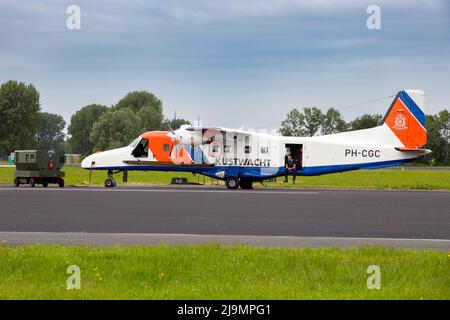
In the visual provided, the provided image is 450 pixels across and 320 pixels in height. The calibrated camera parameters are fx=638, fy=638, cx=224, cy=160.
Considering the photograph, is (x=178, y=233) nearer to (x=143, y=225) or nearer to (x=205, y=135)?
(x=143, y=225)

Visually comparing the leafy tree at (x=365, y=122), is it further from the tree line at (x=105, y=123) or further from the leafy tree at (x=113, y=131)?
the leafy tree at (x=113, y=131)

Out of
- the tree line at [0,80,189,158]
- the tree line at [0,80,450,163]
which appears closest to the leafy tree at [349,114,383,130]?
the tree line at [0,80,450,163]

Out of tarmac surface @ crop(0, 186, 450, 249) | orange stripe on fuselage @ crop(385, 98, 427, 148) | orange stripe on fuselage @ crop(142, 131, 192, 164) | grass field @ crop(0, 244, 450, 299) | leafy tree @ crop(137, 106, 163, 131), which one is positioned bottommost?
grass field @ crop(0, 244, 450, 299)

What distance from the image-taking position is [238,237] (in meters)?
14.4

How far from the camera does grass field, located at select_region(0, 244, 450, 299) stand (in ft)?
29.6

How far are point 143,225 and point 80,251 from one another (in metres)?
4.88

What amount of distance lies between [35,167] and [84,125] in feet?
238

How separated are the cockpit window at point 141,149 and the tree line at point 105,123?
17.4 meters

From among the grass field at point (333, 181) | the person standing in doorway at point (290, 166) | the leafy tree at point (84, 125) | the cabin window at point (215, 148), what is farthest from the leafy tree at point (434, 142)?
the cabin window at point (215, 148)

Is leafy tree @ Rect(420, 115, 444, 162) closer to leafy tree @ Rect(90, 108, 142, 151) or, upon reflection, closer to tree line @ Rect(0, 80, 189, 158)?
tree line @ Rect(0, 80, 189, 158)

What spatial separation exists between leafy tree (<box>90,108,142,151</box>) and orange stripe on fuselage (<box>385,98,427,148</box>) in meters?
43.0

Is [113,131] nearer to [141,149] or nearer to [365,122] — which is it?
[141,149]

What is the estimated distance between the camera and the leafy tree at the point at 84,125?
106312 mm

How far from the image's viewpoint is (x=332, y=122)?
125 m
